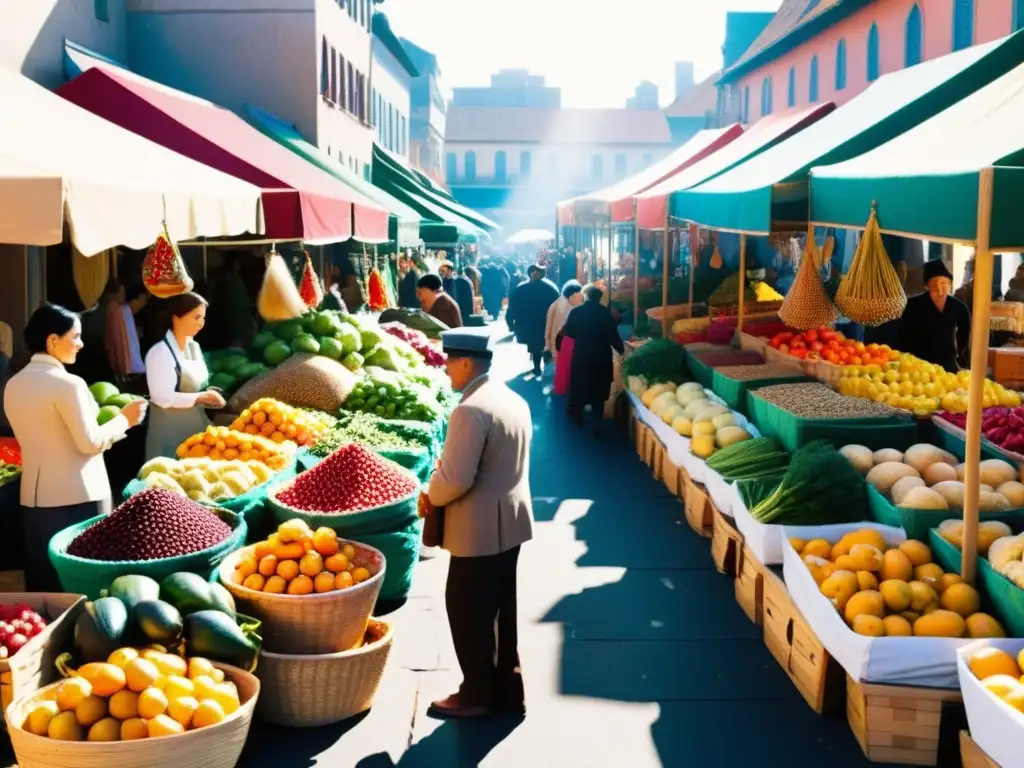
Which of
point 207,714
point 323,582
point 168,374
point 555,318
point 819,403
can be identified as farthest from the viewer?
point 555,318

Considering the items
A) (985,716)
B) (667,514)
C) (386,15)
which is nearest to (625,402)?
(667,514)

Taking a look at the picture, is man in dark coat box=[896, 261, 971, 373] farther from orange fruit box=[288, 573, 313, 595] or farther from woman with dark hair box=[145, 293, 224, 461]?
orange fruit box=[288, 573, 313, 595]

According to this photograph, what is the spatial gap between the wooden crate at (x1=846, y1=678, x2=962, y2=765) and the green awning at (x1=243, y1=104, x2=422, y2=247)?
10935 mm

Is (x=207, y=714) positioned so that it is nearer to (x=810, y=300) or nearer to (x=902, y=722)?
(x=902, y=722)

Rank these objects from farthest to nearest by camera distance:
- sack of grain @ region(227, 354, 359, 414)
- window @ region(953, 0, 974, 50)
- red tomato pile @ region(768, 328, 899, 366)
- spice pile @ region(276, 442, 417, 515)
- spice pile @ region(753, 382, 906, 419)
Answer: window @ region(953, 0, 974, 50)
red tomato pile @ region(768, 328, 899, 366)
sack of grain @ region(227, 354, 359, 414)
spice pile @ region(753, 382, 906, 419)
spice pile @ region(276, 442, 417, 515)

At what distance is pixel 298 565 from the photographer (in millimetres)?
5523

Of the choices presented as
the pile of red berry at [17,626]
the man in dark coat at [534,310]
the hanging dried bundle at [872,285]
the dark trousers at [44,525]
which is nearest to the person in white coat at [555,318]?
the man in dark coat at [534,310]

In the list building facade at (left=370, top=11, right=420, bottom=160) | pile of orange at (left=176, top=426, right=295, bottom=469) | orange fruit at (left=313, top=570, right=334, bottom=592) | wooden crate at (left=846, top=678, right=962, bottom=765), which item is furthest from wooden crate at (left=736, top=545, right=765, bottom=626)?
building facade at (left=370, top=11, right=420, bottom=160)

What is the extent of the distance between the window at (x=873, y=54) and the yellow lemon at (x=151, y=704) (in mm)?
18409

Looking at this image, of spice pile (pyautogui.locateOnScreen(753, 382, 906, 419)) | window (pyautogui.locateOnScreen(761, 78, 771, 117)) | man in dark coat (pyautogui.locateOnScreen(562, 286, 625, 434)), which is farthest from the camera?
window (pyautogui.locateOnScreen(761, 78, 771, 117))

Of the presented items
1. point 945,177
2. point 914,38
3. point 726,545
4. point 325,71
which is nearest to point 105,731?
point 945,177

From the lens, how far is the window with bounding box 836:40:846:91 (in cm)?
2217

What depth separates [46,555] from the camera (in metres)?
6.11

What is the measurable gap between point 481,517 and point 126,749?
1851 mm
